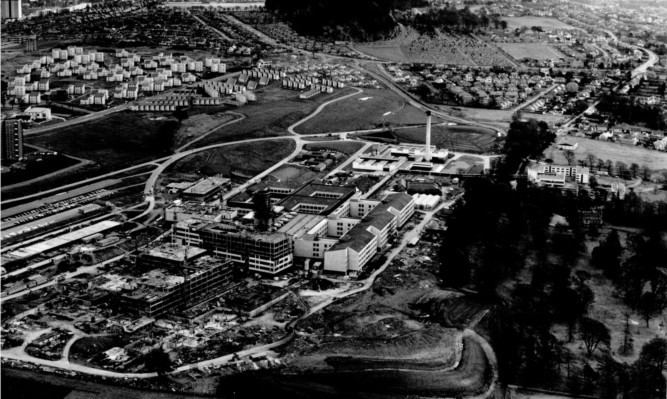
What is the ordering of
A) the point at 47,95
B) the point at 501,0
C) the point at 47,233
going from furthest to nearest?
the point at 501,0, the point at 47,95, the point at 47,233

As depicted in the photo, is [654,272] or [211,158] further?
[211,158]

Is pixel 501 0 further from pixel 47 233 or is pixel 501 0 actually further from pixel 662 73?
pixel 47 233

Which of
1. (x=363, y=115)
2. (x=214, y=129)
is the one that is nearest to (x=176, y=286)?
(x=214, y=129)

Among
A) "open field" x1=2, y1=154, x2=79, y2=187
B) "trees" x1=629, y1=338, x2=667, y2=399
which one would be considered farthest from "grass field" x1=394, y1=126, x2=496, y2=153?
"trees" x1=629, y1=338, x2=667, y2=399

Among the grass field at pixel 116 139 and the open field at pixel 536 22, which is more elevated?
the open field at pixel 536 22

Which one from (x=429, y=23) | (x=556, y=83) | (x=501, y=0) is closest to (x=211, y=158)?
(x=556, y=83)

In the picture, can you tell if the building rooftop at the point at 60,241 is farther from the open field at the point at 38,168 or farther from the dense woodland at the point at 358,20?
the dense woodland at the point at 358,20

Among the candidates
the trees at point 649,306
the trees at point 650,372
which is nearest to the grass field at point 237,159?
the trees at point 649,306

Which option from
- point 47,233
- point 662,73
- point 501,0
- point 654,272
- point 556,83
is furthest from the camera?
point 501,0
